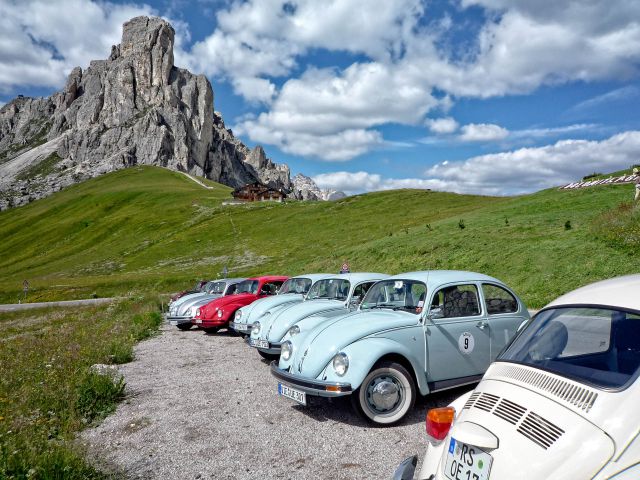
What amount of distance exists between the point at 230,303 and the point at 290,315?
530 centimetres

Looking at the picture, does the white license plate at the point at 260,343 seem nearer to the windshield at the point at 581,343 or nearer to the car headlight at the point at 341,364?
the car headlight at the point at 341,364

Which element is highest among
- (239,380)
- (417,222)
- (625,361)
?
(417,222)

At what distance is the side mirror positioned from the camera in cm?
642

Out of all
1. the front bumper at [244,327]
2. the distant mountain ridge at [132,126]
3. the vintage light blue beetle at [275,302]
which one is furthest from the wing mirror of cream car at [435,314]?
the distant mountain ridge at [132,126]

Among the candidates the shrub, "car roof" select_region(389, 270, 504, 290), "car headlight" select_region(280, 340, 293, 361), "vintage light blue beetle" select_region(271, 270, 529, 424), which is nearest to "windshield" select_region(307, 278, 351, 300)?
"vintage light blue beetle" select_region(271, 270, 529, 424)

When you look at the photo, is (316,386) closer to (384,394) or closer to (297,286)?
(384,394)

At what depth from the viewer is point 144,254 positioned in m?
63.1

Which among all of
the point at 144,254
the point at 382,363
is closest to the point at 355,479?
the point at 382,363

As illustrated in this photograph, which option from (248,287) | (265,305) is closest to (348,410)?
(265,305)

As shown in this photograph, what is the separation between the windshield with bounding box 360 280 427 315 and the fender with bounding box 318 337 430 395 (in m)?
0.79

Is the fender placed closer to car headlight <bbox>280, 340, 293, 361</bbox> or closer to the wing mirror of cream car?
the wing mirror of cream car

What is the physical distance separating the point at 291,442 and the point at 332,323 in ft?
5.99

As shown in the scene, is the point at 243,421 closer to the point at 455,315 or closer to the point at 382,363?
the point at 382,363

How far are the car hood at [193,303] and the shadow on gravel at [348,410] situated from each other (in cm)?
979
